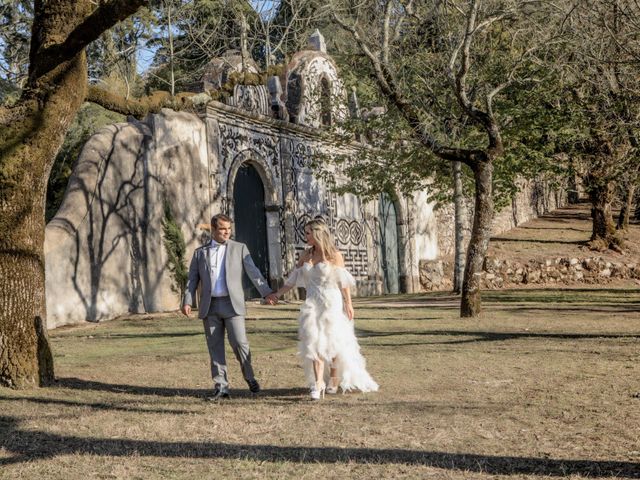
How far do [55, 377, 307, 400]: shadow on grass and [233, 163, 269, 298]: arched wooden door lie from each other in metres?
11.3

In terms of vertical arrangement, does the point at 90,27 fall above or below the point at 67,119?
above

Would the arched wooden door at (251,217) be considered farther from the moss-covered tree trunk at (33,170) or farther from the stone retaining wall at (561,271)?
the moss-covered tree trunk at (33,170)

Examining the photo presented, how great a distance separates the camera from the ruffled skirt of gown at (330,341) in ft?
24.4

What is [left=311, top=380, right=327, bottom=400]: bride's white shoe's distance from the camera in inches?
283

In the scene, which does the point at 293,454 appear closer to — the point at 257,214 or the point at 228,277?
the point at 228,277

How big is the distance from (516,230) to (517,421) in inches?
1081

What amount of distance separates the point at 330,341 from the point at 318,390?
19.3 inches

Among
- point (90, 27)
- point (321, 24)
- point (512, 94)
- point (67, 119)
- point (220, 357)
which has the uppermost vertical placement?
point (321, 24)

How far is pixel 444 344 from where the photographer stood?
11.0m

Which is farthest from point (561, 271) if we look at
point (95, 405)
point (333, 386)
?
point (95, 405)

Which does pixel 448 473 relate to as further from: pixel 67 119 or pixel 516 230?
pixel 516 230

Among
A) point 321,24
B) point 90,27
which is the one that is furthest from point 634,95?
point 321,24

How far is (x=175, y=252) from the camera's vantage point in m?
16.8

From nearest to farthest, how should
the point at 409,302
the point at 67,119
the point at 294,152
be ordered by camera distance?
the point at 67,119
the point at 409,302
the point at 294,152
